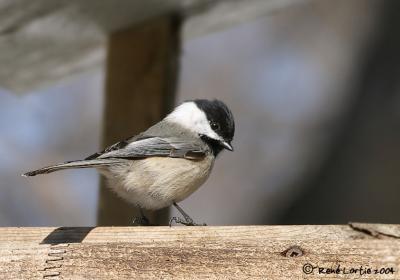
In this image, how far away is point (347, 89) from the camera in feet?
17.2

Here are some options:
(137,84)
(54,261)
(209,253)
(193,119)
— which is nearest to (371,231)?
(209,253)

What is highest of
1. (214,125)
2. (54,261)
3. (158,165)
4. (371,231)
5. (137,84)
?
(137,84)

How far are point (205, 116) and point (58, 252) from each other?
1.14 metres

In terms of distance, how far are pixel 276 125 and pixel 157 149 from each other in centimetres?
305

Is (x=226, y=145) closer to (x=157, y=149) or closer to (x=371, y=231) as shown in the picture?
(x=157, y=149)

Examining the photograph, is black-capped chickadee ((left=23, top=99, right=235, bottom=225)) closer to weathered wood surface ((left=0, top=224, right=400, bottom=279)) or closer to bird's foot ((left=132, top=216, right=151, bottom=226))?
bird's foot ((left=132, top=216, right=151, bottom=226))

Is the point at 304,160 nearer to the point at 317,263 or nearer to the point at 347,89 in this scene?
the point at 347,89

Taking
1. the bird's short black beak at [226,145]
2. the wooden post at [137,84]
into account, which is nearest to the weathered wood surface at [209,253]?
the bird's short black beak at [226,145]

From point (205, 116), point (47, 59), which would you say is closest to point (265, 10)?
point (205, 116)

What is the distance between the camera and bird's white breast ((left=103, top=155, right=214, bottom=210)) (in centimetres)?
278

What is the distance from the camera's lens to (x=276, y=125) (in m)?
5.78

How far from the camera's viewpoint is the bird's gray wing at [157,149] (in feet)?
8.99

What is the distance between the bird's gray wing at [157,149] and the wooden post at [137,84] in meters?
0.40

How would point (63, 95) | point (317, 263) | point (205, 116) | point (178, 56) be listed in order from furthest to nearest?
point (63, 95), point (178, 56), point (205, 116), point (317, 263)
